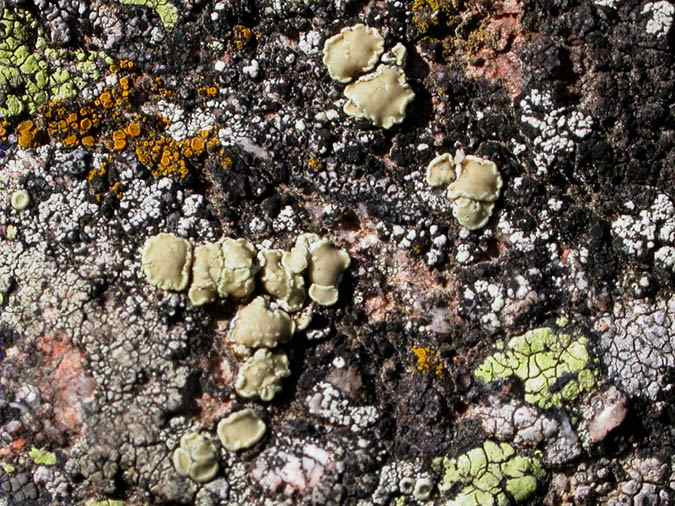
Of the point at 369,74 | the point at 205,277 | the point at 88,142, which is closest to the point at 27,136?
the point at 88,142

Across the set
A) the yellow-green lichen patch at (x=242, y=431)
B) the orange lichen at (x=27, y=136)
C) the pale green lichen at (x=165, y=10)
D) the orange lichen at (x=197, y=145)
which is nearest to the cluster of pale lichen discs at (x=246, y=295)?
the yellow-green lichen patch at (x=242, y=431)

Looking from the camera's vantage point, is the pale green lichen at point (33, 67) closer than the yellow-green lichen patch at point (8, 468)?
No

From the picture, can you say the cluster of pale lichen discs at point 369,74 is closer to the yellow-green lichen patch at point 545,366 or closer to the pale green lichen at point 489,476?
the yellow-green lichen patch at point 545,366

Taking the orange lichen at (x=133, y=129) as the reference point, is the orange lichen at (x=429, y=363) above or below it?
below

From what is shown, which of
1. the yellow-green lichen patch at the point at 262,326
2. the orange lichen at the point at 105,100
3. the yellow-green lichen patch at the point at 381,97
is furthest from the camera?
the orange lichen at the point at 105,100

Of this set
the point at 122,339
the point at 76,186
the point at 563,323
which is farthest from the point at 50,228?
the point at 563,323

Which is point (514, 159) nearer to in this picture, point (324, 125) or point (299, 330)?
point (324, 125)

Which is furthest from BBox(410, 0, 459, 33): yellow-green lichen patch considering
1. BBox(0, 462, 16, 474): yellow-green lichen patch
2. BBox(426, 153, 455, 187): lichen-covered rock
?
BBox(0, 462, 16, 474): yellow-green lichen patch
